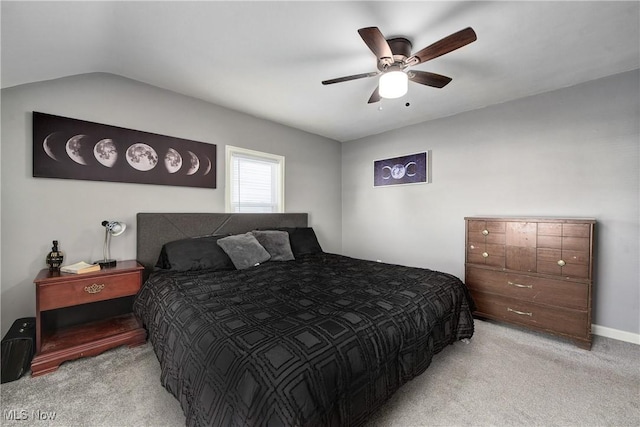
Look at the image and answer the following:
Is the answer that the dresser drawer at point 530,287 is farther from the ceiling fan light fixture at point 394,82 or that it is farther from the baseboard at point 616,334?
the ceiling fan light fixture at point 394,82

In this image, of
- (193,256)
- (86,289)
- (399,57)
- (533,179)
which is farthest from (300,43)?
(533,179)

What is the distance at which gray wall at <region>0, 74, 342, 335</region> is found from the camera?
209 centimetres

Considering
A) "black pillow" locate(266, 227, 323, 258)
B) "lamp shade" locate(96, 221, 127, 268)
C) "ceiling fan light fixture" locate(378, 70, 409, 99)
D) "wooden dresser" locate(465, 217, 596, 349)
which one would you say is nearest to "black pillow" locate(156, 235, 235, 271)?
"lamp shade" locate(96, 221, 127, 268)

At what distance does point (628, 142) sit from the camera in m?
2.46

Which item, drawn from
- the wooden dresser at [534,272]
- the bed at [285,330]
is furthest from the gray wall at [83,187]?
the wooden dresser at [534,272]

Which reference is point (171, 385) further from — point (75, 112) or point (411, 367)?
point (75, 112)

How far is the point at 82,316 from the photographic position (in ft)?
7.88

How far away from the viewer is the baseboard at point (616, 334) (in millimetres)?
2439

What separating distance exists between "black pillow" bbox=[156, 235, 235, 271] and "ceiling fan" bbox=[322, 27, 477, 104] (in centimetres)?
206

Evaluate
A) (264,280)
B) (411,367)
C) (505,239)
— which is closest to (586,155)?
(505,239)

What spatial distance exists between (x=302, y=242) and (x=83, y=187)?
92.2 inches

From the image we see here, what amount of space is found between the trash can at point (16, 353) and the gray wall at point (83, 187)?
428 mm

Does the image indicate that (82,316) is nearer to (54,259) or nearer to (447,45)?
(54,259)

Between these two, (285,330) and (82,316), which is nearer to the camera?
(285,330)
